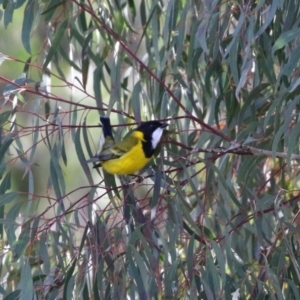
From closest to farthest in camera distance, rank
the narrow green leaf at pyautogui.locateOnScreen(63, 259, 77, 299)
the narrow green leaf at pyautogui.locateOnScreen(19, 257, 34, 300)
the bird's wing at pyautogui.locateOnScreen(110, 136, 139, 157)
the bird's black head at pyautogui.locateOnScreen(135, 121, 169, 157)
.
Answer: the narrow green leaf at pyautogui.locateOnScreen(19, 257, 34, 300) → the narrow green leaf at pyautogui.locateOnScreen(63, 259, 77, 299) → the bird's black head at pyautogui.locateOnScreen(135, 121, 169, 157) → the bird's wing at pyautogui.locateOnScreen(110, 136, 139, 157)

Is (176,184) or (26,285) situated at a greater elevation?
(176,184)

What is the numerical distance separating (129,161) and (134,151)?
0.13 ft

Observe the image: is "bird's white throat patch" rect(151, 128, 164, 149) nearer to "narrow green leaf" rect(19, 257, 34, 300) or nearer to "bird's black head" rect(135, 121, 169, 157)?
"bird's black head" rect(135, 121, 169, 157)

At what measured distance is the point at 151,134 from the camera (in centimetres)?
269

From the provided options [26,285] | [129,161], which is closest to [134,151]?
[129,161]

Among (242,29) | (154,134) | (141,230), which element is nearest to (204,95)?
(154,134)

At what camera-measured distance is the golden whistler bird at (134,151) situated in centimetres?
268

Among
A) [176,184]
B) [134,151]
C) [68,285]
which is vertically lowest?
[68,285]

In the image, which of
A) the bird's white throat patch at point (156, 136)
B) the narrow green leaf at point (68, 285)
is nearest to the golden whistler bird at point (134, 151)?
the bird's white throat patch at point (156, 136)

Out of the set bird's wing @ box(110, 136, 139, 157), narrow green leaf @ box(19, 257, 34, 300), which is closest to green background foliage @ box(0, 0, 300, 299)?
narrow green leaf @ box(19, 257, 34, 300)

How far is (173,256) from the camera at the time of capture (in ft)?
7.48

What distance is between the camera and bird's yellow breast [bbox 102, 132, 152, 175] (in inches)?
107

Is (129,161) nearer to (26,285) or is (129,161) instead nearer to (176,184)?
(176,184)

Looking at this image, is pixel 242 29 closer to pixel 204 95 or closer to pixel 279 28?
pixel 279 28
